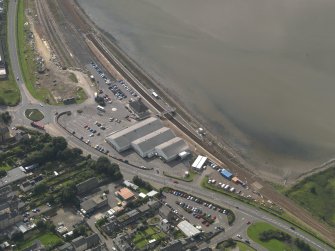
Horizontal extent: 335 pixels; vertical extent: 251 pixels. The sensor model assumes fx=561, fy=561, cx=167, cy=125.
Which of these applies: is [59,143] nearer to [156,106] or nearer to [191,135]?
[156,106]

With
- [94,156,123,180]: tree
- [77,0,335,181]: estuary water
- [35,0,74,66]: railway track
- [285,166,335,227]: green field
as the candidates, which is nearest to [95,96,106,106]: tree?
[77,0,335,181]: estuary water

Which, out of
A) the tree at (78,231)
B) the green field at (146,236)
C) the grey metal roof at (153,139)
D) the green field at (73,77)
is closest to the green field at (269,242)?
the green field at (146,236)

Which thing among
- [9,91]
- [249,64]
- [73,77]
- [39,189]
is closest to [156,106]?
[73,77]

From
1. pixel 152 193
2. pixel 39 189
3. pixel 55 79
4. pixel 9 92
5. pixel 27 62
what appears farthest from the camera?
pixel 27 62

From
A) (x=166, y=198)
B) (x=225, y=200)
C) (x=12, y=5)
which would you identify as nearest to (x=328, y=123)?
(x=225, y=200)

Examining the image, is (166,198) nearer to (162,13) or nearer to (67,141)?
(67,141)

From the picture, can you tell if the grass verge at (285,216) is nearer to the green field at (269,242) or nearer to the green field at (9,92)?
the green field at (269,242)
